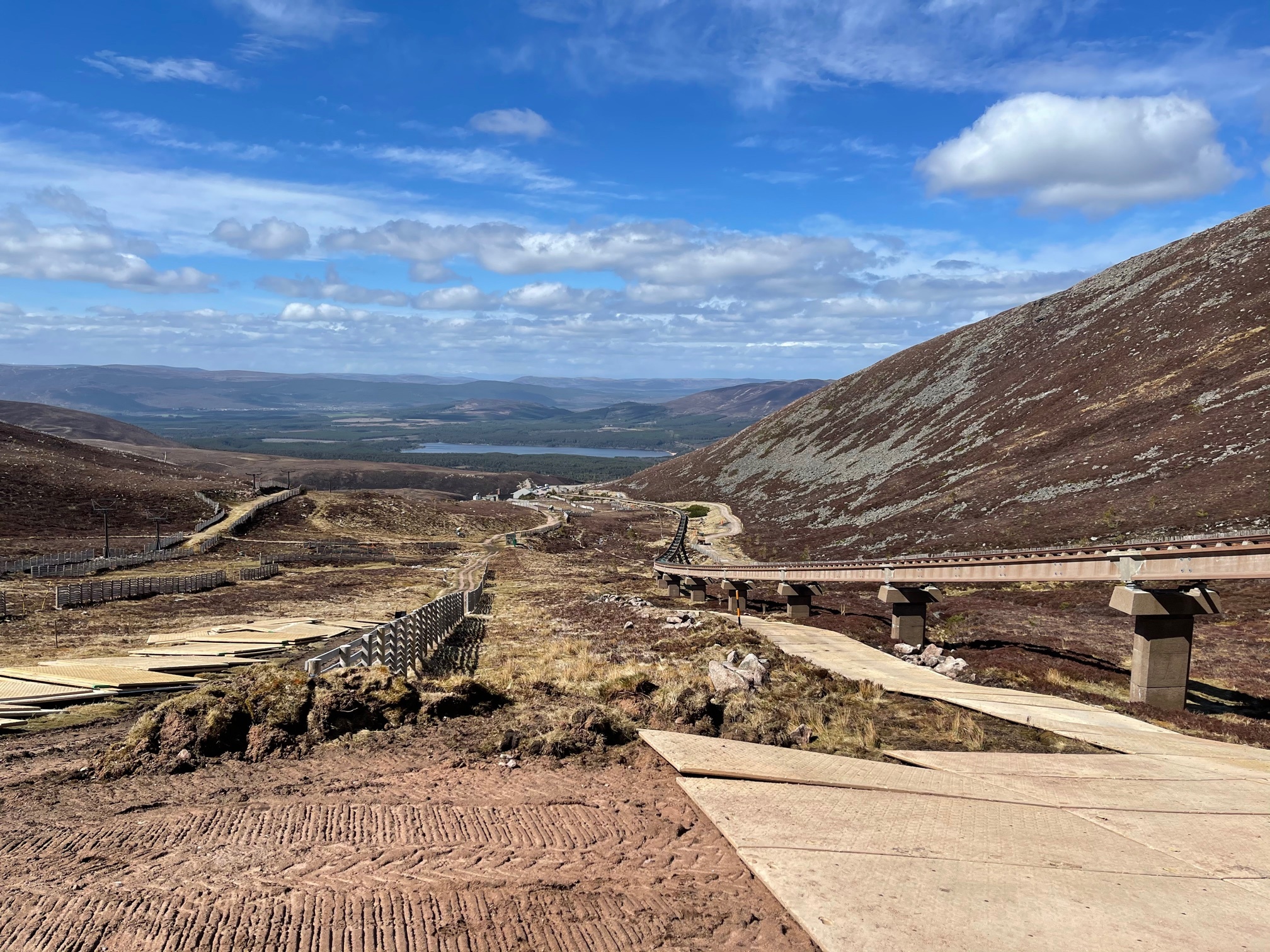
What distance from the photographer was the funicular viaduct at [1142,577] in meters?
18.9

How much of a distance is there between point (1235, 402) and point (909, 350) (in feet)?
278

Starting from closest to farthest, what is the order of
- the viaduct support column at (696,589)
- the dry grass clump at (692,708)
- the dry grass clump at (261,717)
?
the dry grass clump at (261,717) → the dry grass clump at (692,708) → the viaduct support column at (696,589)

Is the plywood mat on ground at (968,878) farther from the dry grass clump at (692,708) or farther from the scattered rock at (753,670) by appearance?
the scattered rock at (753,670)

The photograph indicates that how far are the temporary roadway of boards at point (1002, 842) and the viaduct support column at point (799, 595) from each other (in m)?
23.2

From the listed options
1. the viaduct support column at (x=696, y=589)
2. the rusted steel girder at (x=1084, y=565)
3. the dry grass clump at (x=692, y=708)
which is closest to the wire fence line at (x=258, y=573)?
the viaduct support column at (x=696, y=589)

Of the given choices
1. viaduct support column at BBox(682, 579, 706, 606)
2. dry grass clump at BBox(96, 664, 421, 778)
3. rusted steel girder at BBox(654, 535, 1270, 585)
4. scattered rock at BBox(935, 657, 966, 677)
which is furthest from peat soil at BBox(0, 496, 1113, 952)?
viaduct support column at BBox(682, 579, 706, 606)

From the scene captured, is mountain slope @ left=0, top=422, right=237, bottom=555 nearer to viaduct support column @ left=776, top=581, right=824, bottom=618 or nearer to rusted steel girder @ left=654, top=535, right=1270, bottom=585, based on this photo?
viaduct support column @ left=776, top=581, right=824, bottom=618

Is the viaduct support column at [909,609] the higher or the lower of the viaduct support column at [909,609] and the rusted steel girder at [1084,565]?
the lower

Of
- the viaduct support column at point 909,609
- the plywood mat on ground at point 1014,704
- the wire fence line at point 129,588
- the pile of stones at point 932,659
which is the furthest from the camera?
the wire fence line at point 129,588

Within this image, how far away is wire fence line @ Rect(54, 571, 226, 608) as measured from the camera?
121 feet

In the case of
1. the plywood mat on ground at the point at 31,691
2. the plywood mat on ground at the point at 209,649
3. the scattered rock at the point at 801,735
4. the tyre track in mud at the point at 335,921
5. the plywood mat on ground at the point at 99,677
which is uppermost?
the tyre track in mud at the point at 335,921

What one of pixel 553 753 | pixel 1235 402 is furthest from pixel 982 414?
pixel 553 753

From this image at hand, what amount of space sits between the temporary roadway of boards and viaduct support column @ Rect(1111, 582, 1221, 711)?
6351 mm

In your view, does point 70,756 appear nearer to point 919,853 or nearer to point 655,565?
point 919,853
